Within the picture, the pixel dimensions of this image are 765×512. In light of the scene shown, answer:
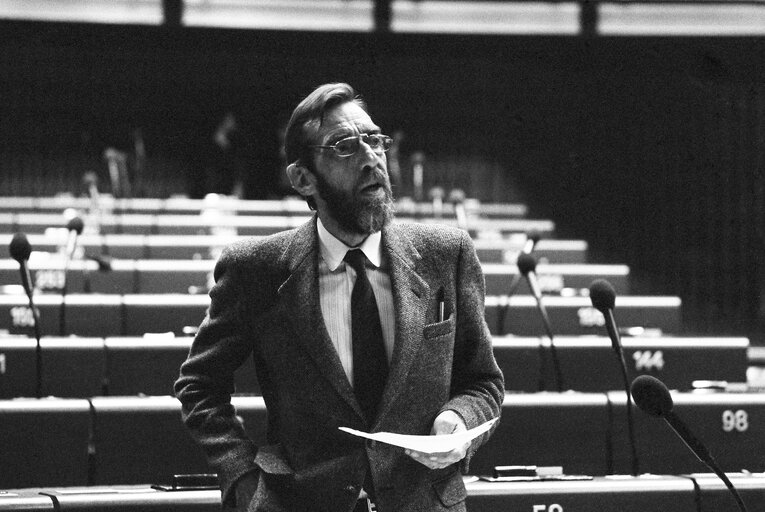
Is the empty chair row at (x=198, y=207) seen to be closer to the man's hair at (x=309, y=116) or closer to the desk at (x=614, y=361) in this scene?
the desk at (x=614, y=361)

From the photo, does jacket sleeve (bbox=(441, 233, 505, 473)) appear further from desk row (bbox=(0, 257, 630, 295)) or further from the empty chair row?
the empty chair row

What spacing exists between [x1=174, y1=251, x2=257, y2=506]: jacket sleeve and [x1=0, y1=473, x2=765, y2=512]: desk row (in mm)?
433

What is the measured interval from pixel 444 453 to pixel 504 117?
7517 millimetres

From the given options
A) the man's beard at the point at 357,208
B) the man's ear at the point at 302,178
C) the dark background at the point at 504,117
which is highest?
the dark background at the point at 504,117

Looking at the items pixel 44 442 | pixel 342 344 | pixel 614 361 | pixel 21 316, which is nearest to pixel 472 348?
pixel 342 344

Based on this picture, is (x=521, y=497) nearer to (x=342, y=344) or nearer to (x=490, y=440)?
(x=490, y=440)

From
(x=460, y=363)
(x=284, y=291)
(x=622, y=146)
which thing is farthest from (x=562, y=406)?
(x=622, y=146)

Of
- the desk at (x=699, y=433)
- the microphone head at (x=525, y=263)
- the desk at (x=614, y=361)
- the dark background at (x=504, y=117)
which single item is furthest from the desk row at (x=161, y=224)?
the desk at (x=699, y=433)

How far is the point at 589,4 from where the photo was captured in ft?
23.2

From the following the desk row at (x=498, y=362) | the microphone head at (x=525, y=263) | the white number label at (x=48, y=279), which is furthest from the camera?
the white number label at (x=48, y=279)

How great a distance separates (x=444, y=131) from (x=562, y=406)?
262 inches

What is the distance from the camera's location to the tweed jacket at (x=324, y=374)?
1595 millimetres

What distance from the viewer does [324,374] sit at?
63.2 inches

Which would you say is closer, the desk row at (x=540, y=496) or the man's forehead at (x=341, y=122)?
the man's forehead at (x=341, y=122)
